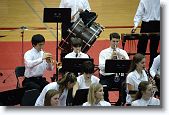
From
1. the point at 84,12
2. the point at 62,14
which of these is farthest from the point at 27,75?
the point at 84,12

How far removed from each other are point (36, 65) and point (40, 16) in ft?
14.5

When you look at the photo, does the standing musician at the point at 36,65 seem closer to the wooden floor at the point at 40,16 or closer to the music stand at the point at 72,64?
the music stand at the point at 72,64

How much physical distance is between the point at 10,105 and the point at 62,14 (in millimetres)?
2544

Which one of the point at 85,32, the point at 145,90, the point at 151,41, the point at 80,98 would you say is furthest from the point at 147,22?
the point at 80,98

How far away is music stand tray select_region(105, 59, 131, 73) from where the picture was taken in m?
5.30

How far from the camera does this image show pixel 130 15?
1036 centimetres

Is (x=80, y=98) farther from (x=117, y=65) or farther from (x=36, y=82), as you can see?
(x=36, y=82)

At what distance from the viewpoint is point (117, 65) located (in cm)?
530

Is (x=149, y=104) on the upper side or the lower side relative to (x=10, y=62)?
lower

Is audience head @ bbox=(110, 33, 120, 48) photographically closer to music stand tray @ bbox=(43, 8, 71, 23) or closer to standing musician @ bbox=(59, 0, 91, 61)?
music stand tray @ bbox=(43, 8, 71, 23)

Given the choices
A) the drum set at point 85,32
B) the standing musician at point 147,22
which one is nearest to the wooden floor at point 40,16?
the standing musician at point 147,22

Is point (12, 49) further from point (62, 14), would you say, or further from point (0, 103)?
point (0, 103)

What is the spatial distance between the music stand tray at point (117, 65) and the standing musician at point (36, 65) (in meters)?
1.05

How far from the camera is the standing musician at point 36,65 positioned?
6039 mm
